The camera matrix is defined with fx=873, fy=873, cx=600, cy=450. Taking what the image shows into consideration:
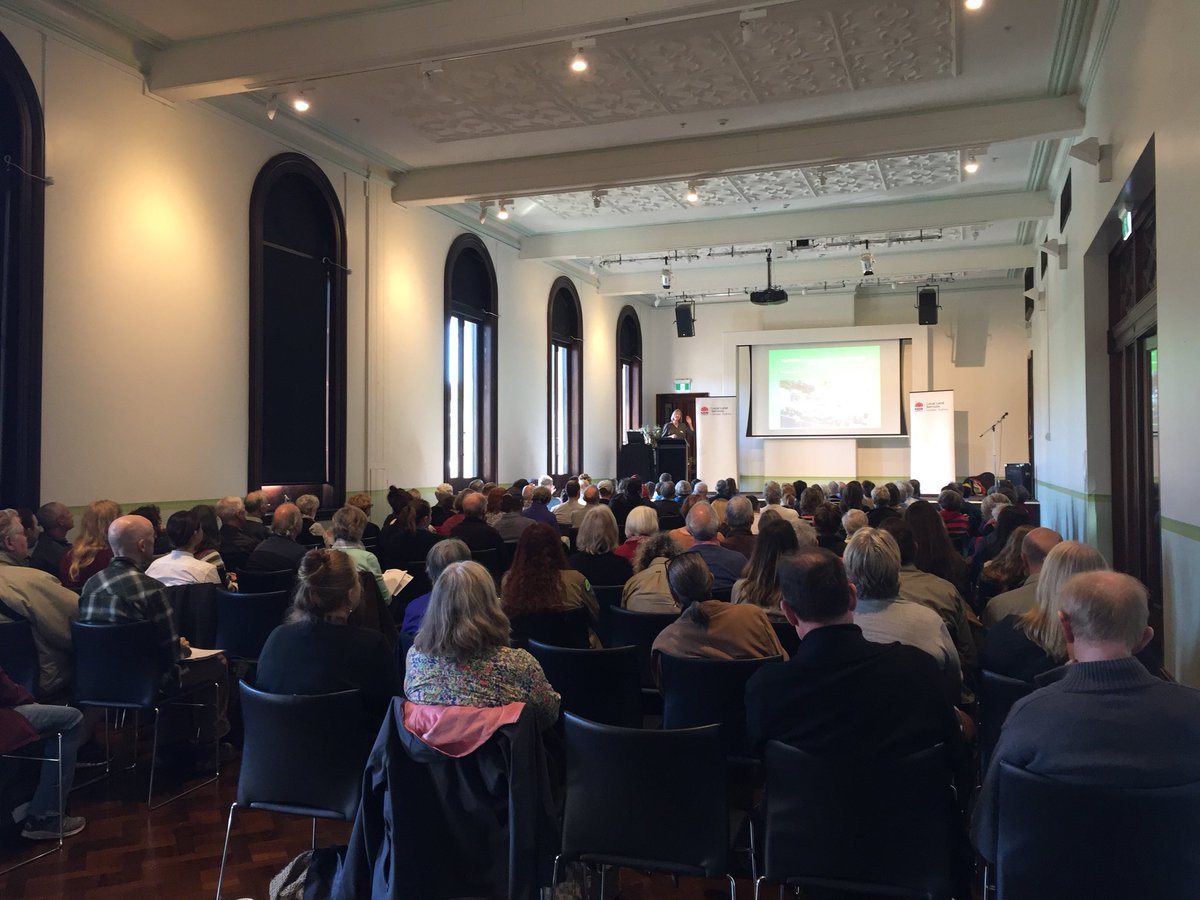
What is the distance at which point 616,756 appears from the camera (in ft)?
7.52

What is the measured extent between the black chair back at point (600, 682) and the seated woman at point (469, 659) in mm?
553

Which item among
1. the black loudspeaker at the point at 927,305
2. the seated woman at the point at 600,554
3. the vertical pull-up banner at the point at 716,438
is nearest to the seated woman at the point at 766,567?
the seated woman at the point at 600,554

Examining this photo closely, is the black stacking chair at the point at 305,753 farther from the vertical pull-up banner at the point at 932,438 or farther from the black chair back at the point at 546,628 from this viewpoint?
the vertical pull-up banner at the point at 932,438

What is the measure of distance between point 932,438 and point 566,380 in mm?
6779

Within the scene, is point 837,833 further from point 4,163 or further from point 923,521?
point 4,163

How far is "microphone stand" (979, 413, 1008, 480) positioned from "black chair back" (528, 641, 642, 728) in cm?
1477

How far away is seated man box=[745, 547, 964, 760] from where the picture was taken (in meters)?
2.18

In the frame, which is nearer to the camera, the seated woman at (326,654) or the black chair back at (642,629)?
the seated woman at (326,654)

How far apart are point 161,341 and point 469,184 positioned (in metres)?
3.85

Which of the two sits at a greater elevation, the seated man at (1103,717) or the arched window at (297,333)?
the arched window at (297,333)

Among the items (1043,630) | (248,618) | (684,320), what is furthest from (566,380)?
(1043,630)

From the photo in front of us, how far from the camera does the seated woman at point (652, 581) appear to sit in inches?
158

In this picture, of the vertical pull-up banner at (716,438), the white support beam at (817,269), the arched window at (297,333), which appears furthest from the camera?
the vertical pull-up banner at (716,438)

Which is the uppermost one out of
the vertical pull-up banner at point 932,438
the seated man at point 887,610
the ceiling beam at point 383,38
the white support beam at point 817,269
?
the white support beam at point 817,269
